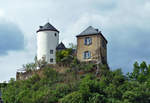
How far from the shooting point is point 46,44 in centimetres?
5397

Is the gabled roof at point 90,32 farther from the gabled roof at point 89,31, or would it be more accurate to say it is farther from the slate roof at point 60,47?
the slate roof at point 60,47

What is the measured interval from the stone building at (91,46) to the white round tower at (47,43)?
4.24 meters

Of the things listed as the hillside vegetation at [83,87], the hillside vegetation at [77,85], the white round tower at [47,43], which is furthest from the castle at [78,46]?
the hillside vegetation at [83,87]

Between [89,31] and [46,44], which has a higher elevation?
[89,31]

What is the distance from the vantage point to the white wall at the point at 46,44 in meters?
53.7

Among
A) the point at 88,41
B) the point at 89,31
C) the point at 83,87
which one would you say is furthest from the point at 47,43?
the point at 83,87

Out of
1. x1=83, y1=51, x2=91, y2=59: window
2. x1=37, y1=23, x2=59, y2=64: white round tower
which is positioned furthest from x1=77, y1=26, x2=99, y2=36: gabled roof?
x1=37, y1=23, x2=59, y2=64: white round tower

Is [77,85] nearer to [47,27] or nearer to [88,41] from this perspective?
[88,41]

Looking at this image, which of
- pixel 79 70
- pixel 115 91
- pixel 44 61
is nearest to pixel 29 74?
pixel 44 61

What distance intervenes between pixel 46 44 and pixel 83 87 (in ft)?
48.4

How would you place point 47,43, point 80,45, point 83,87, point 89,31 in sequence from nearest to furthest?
point 83,87
point 80,45
point 89,31
point 47,43

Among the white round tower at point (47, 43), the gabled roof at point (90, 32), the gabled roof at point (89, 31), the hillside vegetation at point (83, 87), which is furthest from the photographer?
the white round tower at point (47, 43)

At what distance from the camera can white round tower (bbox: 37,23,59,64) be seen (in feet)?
176

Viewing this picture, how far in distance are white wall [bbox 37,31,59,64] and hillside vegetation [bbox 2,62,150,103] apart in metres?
4.36
